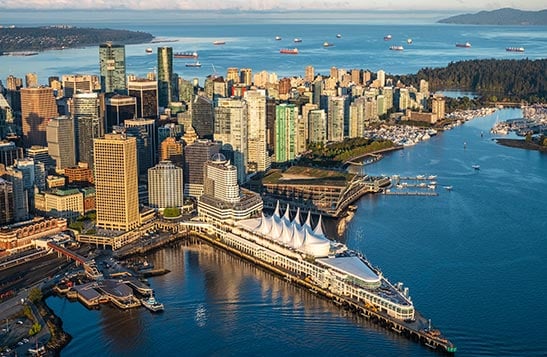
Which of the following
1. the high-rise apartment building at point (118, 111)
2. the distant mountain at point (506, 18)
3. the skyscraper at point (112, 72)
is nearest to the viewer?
the high-rise apartment building at point (118, 111)

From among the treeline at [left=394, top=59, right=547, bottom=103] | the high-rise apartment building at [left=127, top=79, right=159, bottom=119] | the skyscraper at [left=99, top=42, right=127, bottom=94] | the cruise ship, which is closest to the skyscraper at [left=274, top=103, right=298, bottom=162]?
the high-rise apartment building at [left=127, top=79, right=159, bottom=119]

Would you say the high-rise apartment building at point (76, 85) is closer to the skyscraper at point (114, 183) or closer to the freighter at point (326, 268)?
the skyscraper at point (114, 183)

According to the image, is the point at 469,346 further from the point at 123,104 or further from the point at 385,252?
the point at 123,104

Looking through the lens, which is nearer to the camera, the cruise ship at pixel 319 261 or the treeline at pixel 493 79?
the cruise ship at pixel 319 261

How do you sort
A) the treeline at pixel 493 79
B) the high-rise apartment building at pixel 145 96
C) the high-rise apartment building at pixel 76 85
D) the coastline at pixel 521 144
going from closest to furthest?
the coastline at pixel 521 144 → the high-rise apartment building at pixel 145 96 → the high-rise apartment building at pixel 76 85 → the treeline at pixel 493 79

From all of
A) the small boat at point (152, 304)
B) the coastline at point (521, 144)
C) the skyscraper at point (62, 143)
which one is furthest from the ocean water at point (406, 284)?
the skyscraper at point (62, 143)

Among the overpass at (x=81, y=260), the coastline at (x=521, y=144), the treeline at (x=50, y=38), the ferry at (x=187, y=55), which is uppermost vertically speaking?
the treeline at (x=50, y=38)

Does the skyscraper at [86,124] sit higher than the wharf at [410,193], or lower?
higher
